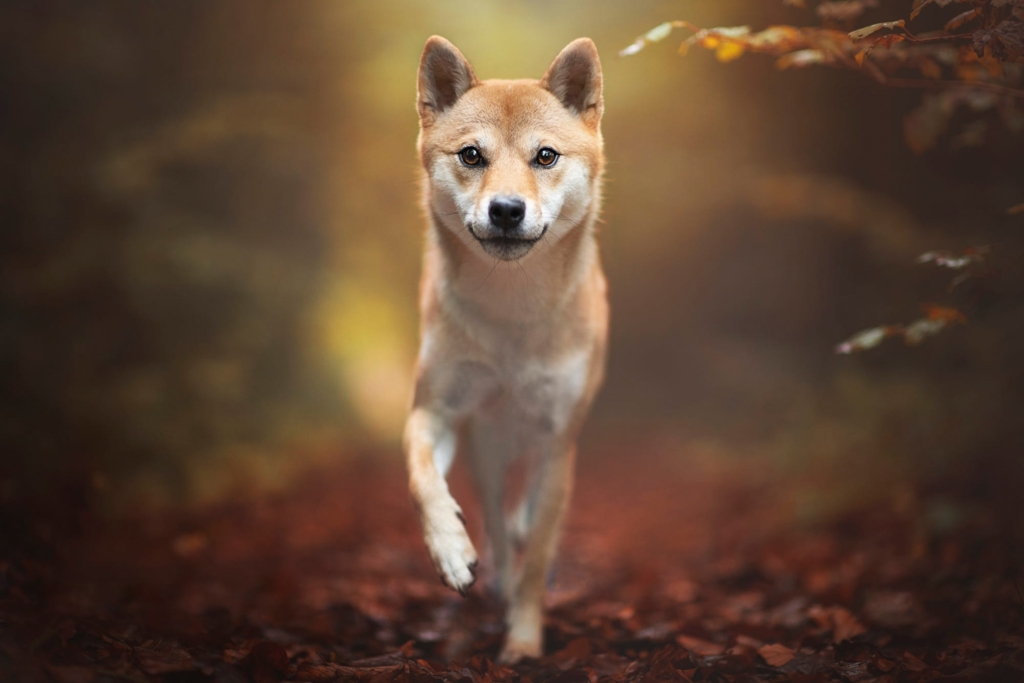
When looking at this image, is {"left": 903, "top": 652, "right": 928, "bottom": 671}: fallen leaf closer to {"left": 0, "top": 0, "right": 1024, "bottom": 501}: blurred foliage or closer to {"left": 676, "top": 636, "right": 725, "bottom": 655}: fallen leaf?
{"left": 676, "top": 636, "right": 725, "bottom": 655}: fallen leaf

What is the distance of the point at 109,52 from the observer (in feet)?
18.0

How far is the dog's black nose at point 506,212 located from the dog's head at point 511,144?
0.09ft

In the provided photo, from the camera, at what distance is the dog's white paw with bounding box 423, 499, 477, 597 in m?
2.75

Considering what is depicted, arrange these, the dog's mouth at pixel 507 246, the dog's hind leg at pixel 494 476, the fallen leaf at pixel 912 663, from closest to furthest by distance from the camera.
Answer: the fallen leaf at pixel 912 663
the dog's mouth at pixel 507 246
the dog's hind leg at pixel 494 476

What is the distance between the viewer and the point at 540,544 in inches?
144

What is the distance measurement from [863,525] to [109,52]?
642cm

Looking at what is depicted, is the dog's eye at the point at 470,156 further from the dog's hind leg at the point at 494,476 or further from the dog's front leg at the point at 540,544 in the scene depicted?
the dog's front leg at the point at 540,544

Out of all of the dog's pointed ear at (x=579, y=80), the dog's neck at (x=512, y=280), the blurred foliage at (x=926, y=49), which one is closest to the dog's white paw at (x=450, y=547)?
the dog's neck at (x=512, y=280)

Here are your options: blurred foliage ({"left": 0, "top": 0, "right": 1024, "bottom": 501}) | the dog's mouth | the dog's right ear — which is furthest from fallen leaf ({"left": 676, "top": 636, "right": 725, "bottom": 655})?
the dog's right ear

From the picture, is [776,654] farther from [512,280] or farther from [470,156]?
[470,156]

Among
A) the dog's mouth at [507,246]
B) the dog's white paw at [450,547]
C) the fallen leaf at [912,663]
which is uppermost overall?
the dog's mouth at [507,246]

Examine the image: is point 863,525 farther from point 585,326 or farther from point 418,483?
point 418,483

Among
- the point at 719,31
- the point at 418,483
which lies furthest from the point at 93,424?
the point at 719,31

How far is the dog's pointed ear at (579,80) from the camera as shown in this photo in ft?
10.6
